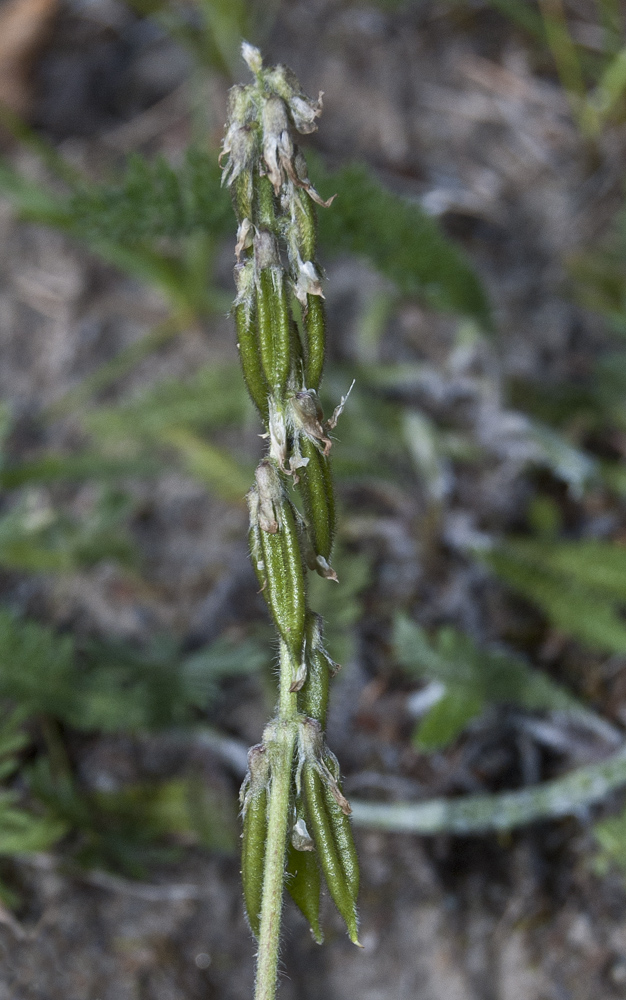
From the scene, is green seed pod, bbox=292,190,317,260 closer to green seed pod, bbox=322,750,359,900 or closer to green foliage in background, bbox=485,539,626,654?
green seed pod, bbox=322,750,359,900

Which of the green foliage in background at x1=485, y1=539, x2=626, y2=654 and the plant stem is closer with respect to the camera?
the plant stem

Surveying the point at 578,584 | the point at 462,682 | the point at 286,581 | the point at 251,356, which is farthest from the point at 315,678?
the point at 578,584

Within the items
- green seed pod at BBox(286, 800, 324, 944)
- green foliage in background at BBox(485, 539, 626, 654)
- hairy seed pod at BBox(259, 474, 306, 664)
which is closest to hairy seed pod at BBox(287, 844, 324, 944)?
green seed pod at BBox(286, 800, 324, 944)

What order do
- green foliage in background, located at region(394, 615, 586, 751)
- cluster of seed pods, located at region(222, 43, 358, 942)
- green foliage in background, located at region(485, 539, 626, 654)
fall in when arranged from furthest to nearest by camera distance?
green foliage in background, located at region(485, 539, 626, 654) → green foliage in background, located at region(394, 615, 586, 751) → cluster of seed pods, located at region(222, 43, 358, 942)

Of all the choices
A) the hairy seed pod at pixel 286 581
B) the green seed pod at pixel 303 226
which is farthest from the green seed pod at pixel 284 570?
the green seed pod at pixel 303 226

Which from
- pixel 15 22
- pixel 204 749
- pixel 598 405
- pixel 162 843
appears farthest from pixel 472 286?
pixel 15 22

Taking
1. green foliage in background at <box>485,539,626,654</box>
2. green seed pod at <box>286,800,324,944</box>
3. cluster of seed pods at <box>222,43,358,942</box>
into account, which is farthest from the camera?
green foliage in background at <box>485,539,626,654</box>

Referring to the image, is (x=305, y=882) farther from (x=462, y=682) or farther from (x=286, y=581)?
(x=462, y=682)
